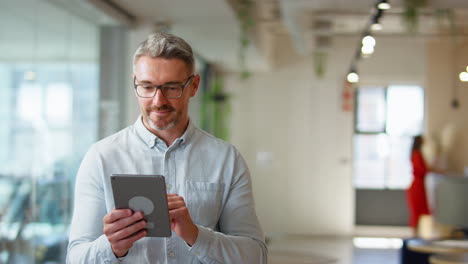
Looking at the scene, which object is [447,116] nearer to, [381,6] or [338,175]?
[338,175]

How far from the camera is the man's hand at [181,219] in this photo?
1.76 meters

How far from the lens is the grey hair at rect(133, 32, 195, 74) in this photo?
1.88 metres

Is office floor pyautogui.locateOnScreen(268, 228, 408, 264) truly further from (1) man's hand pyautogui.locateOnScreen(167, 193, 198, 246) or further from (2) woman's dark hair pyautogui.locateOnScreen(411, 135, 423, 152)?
(1) man's hand pyautogui.locateOnScreen(167, 193, 198, 246)

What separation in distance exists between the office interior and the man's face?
334 centimetres

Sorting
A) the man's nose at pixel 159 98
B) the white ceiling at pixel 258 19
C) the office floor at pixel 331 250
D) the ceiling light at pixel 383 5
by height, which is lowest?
the office floor at pixel 331 250

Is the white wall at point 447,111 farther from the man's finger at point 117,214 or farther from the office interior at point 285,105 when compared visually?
the man's finger at point 117,214

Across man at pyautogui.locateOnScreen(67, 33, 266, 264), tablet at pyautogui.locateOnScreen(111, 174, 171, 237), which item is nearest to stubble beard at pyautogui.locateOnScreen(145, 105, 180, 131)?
man at pyautogui.locateOnScreen(67, 33, 266, 264)

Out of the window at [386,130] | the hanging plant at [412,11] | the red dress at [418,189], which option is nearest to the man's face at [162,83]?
the hanging plant at [412,11]

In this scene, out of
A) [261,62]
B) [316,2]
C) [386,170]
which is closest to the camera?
[316,2]

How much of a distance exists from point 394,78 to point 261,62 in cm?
267

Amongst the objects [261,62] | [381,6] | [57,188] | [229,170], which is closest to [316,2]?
[381,6]

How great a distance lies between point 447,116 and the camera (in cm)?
1188

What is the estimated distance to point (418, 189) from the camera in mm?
11008

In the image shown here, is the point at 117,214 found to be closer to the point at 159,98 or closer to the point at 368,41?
the point at 159,98
